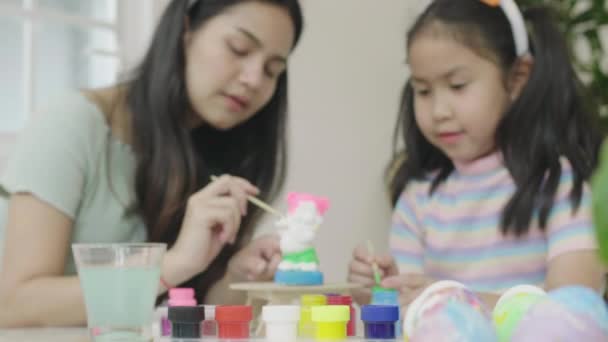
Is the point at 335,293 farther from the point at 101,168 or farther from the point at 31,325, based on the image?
the point at 101,168

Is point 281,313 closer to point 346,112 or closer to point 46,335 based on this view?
point 46,335

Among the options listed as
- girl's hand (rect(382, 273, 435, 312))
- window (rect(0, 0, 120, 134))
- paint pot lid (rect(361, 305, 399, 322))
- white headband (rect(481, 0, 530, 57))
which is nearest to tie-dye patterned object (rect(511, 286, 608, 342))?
paint pot lid (rect(361, 305, 399, 322))

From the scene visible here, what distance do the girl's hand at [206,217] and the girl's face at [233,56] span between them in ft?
0.85

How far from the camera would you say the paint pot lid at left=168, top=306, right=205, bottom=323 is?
0.72 metres

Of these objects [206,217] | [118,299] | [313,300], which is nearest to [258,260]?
[206,217]

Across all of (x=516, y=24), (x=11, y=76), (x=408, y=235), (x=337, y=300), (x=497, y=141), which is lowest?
(x=408, y=235)

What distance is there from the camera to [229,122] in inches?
59.2

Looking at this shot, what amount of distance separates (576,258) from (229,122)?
26.5 inches

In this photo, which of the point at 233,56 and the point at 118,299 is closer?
the point at 118,299

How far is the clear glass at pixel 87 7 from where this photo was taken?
80.7 inches

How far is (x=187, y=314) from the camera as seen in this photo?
72 centimetres

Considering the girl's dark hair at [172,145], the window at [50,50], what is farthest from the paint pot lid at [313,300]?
the window at [50,50]

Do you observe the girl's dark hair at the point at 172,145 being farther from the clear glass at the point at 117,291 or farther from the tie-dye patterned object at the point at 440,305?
the tie-dye patterned object at the point at 440,305

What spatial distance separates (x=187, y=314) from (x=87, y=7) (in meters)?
1.59
